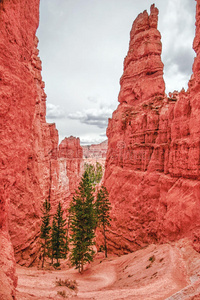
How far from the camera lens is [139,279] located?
532 inches

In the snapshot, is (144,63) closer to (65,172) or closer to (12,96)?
(12,96)

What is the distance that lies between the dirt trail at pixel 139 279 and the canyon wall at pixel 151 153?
2054 mm

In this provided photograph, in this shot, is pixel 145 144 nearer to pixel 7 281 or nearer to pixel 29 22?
pixel 29 22

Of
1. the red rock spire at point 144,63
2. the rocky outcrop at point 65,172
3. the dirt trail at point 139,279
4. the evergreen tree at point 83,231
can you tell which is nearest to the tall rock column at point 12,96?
the dirt trail at point 139,279

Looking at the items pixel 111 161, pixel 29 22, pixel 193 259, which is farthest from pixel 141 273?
pixel 111 161

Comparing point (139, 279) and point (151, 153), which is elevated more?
point (151, 153)

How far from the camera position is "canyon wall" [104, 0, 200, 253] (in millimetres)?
17109

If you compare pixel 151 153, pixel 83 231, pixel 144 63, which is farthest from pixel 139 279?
pixel 144 63

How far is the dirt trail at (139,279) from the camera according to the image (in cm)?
978

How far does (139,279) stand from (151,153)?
1546 centimetres

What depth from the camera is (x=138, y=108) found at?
30.9 metres

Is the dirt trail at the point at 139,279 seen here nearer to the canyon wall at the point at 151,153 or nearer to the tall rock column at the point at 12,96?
the canyon wall at the point at 151,153

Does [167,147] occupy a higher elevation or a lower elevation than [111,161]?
higher

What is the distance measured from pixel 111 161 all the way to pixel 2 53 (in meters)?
30.1
